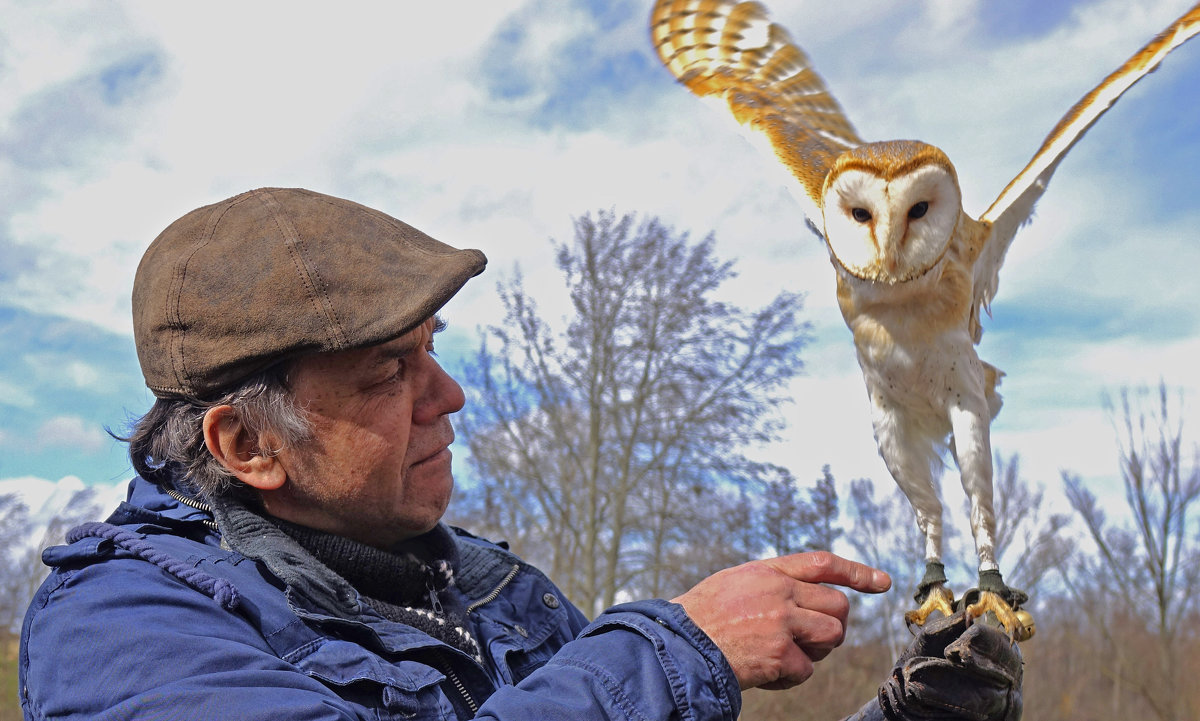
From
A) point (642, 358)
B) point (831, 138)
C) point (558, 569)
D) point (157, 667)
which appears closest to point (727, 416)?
point (642, 358)

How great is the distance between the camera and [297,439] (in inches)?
63.9

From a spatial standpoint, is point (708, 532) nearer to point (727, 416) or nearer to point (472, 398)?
point (727, 416)

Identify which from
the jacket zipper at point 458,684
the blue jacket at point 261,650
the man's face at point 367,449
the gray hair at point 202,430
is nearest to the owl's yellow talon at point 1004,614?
the blue jacket at point 261,650

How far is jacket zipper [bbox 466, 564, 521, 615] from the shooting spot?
1.84 meters

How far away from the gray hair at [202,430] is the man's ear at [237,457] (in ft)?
0.04

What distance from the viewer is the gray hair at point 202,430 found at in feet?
5.27

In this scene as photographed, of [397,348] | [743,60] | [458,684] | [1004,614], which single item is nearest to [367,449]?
[397,348]

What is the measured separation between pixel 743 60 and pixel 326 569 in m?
1.45

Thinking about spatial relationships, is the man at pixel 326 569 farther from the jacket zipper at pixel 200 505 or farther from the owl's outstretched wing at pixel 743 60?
the owl's outstretched wing at pixel 743 60

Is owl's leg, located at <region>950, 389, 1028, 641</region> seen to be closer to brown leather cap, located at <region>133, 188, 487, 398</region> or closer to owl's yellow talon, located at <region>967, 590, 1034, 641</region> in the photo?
owl's yellow talon, located at <region>967, 590, 1034, 641</region>

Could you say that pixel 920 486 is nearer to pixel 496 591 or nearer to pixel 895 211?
pixel 895 211

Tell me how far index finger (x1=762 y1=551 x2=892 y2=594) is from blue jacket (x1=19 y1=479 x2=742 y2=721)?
0.21 metres

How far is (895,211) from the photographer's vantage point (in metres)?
1.51

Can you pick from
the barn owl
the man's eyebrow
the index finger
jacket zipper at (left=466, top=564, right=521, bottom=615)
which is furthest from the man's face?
the barn owl
